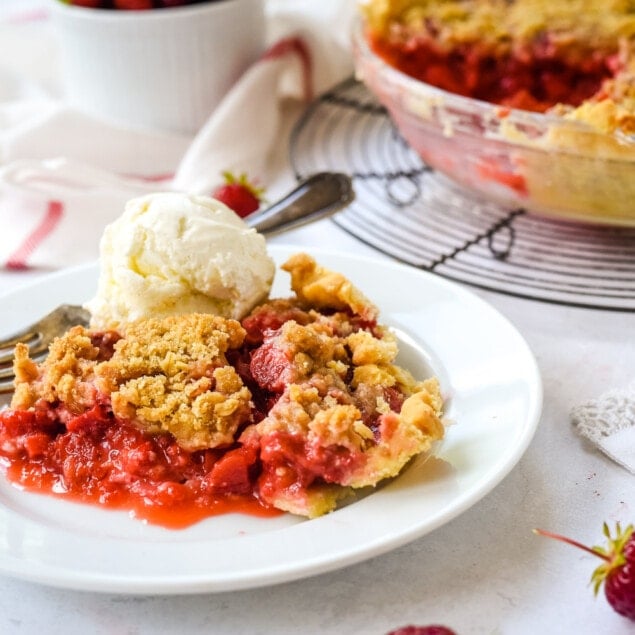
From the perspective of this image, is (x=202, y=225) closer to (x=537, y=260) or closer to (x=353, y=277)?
(x=353, y=277)

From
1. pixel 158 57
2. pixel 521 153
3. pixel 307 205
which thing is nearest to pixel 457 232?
pixel 521 153

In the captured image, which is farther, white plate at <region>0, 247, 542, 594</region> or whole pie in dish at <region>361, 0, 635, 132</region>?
whole pie in dish at <region>361, 0, 635, 132</region>

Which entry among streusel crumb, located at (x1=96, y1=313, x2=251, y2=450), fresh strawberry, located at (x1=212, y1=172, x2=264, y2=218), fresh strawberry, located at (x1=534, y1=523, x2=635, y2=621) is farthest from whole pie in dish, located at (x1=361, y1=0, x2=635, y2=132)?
fresh strawberry, located at (x1=534, y1=523, x2=635, y2=621)

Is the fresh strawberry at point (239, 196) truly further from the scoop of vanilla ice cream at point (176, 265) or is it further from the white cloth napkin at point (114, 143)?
the scoop of vanilla ice cream at point (176, 265)

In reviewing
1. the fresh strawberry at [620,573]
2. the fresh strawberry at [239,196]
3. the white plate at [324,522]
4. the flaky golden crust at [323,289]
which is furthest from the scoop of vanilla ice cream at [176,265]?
the fresh strawberry at [620,573]

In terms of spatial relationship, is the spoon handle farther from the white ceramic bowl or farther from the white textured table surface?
the white ceramic bowl

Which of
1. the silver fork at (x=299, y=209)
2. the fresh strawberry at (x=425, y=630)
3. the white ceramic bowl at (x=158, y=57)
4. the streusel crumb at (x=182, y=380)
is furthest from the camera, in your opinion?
the white ceramic bowl at (x=158, y=57)

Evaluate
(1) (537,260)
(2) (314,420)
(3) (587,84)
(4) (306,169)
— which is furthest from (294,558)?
(3) (587,84)

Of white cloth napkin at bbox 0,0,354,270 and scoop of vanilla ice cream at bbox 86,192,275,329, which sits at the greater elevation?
scoop of vanilla ice cream at bbox 86,192,275,329
